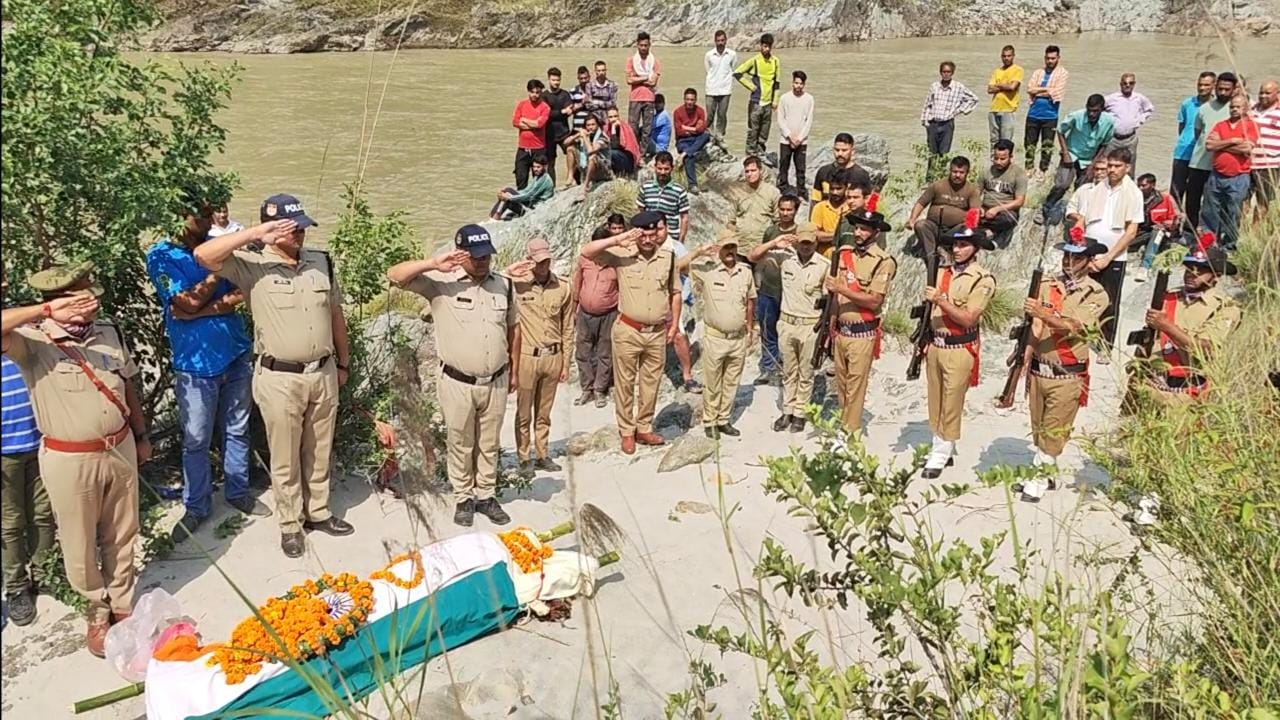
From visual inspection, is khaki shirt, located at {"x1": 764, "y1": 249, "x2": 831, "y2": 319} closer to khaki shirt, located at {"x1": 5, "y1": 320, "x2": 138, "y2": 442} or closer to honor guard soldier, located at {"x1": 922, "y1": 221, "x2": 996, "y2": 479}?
honor guard soldier, located at {"x1": 922, "y1": 221, "x2": 996, "y2": 479}

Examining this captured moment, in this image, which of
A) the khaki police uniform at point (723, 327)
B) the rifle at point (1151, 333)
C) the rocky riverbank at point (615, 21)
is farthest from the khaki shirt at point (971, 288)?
the rocky riverbank at point (615, 21)

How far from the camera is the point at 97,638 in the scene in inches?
184

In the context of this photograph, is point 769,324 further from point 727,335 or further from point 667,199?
point 667,199

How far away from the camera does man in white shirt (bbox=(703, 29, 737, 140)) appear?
1255 centimetres

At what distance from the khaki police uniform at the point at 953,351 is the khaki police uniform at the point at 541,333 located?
2.43 meters

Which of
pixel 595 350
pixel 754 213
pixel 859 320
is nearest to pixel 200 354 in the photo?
pixel 595 350

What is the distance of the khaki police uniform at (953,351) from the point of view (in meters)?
6.07

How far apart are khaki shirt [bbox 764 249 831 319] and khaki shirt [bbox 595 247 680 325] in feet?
2.89

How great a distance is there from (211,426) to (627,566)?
8.25ft

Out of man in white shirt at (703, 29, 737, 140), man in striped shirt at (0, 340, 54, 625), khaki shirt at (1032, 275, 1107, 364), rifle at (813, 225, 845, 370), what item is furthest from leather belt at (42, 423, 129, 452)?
man in white shirt at (703, 29, 737, 140)

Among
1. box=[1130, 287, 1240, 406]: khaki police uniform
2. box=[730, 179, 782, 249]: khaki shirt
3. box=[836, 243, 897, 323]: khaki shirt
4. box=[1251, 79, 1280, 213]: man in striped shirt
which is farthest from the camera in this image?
box=[730, 179, 782, 249]: khaki shirt

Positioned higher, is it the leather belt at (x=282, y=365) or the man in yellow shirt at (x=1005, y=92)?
the man in yellow shirt at (x=1005, y=92)

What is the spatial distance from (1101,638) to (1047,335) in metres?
4.20

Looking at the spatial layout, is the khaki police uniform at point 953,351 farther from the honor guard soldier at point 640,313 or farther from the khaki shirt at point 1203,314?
the honor guard soldier at point 640,313
